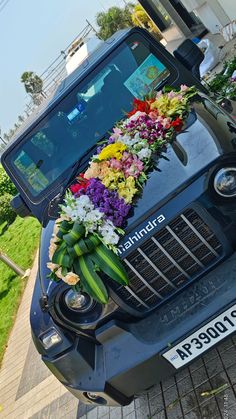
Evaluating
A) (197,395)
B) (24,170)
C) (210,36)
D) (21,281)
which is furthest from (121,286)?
(210,36)

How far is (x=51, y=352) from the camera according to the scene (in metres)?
3.25

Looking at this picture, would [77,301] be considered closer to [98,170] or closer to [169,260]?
[169,260]

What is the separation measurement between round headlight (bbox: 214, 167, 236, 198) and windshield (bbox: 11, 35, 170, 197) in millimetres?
1571

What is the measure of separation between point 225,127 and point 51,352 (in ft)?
6.23

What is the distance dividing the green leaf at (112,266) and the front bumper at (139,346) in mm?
349

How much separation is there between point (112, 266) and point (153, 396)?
1496mm

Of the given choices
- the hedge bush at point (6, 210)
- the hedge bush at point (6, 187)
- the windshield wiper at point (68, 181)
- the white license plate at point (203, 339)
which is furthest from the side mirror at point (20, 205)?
the hedge bush at point (6, 187)

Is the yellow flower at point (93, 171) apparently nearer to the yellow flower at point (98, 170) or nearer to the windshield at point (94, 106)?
the yellow flower at point (98, 170)

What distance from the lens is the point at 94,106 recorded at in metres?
4.38

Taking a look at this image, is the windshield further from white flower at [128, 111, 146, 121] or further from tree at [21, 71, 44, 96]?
tree at [21, 71, 44, 96]

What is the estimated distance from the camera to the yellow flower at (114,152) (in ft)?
11.6

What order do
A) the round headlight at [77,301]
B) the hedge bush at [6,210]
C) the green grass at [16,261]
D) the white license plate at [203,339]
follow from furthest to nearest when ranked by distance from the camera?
the hedge bush at [6,210] < the green grass at [16,261] < the round headlight at [77,301] < the white license plate at [203,339]

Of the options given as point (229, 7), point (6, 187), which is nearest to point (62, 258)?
point (229, 7)

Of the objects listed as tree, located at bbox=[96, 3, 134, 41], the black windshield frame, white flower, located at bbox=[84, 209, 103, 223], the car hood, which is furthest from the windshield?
tree, located at bbox=[96, 3, 134, 41]
